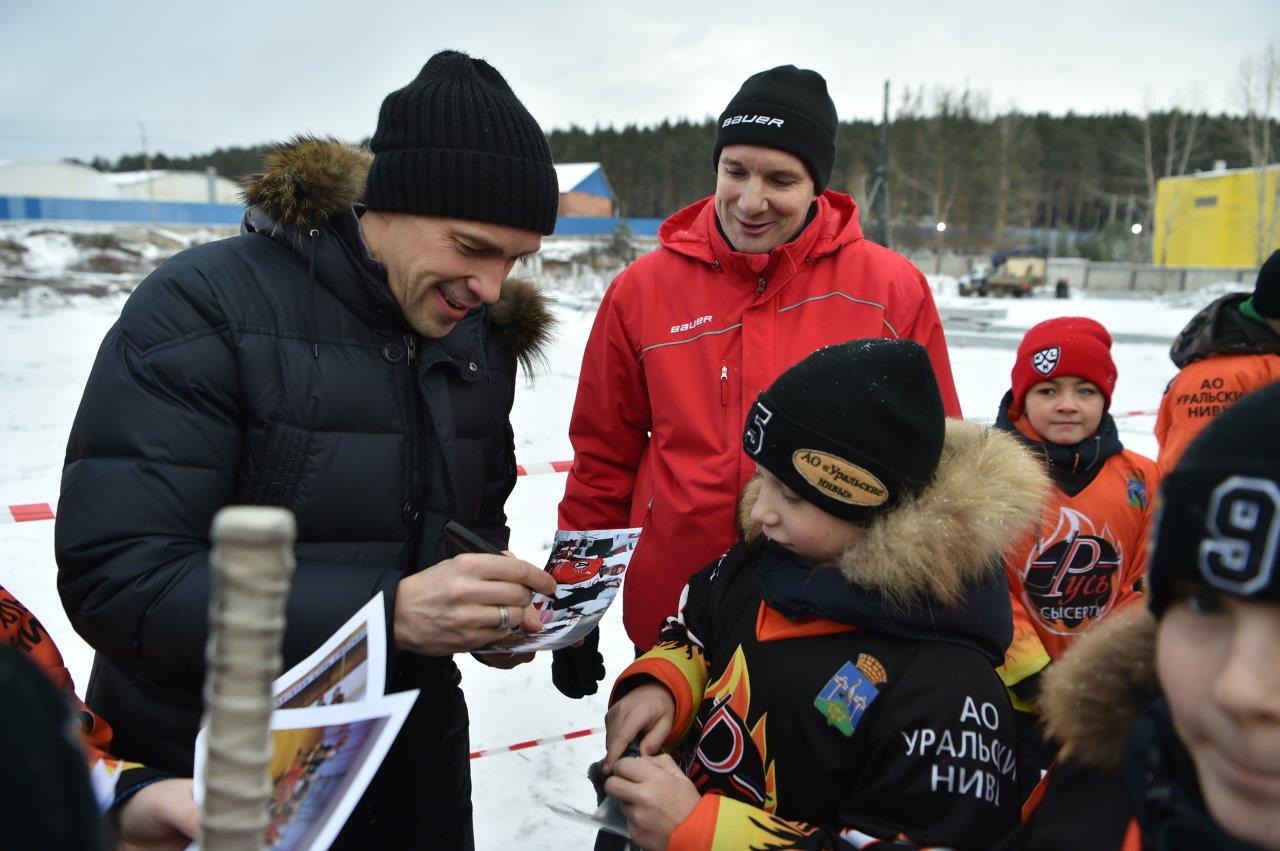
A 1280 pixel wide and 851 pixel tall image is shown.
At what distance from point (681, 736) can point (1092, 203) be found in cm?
9547

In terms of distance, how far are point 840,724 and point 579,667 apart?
1.12 meters

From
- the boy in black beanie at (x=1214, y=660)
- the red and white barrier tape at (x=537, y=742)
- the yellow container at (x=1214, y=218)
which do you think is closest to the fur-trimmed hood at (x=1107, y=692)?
the boy in black beanie at (x=1214, y=660)

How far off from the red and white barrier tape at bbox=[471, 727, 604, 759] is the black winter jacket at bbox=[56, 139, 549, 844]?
162cm

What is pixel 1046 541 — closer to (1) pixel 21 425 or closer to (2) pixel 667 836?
(2) pixel 667 836

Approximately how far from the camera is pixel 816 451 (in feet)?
5.48

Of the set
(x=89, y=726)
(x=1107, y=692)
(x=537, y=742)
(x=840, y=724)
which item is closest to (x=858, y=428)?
(x=840, y=724)

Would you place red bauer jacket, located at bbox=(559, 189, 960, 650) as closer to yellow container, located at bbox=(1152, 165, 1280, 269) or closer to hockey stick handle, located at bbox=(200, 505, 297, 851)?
hockey stick handle, located at bbox=(200, 505, 297, 851)

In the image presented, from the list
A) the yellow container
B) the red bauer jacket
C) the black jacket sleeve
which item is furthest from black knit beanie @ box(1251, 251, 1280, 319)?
the yellow container

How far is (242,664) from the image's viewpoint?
0.60 m

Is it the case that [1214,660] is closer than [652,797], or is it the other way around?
[1214,660]

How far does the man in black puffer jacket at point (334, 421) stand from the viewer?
146cm

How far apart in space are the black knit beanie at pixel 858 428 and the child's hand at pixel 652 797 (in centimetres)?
60

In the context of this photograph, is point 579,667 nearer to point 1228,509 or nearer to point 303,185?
point 303,185

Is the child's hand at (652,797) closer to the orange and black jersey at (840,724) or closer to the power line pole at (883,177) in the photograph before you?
the orange and black jersey at (840,724)
